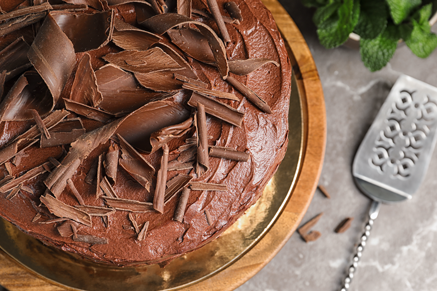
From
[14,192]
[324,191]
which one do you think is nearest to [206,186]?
[14,192]

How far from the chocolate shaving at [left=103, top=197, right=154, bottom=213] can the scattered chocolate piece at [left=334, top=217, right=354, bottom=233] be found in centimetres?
136

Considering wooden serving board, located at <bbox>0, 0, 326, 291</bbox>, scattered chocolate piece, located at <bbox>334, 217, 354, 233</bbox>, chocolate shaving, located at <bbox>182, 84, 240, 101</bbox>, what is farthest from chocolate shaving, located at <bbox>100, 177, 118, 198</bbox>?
scattered chocolate piece, located at <bbox>334, 217, 354, 233</bbox>

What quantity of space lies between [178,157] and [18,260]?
989mm

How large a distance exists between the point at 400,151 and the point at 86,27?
186 centimetres

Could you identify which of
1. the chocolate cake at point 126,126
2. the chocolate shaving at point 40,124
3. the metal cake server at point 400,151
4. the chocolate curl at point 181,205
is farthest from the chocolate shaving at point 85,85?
the metal cake server at point 400,151

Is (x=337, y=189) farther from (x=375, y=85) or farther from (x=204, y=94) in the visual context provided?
(x=204, y=94)

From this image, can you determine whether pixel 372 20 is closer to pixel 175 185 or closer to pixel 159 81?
pixel 159 81

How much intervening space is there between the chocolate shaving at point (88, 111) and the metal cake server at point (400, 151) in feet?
5.11

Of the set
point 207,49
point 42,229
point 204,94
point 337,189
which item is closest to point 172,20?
point 207,49

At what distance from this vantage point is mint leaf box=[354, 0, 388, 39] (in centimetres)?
194

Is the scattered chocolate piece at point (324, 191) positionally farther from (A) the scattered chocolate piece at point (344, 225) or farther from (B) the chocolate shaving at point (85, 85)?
(B) the chocolate shaving at point (85, 85)

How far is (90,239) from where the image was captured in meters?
1.38

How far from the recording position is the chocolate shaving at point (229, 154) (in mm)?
1379

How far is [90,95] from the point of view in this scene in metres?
1.30
